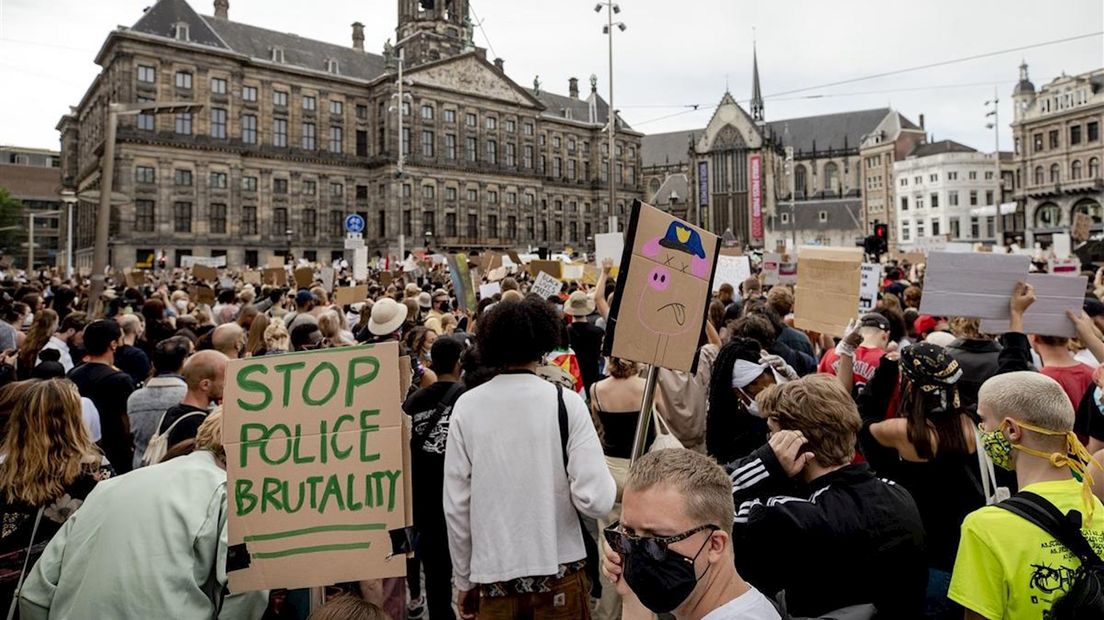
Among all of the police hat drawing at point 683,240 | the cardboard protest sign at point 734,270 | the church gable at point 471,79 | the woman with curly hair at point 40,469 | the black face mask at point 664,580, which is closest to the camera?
the black face mask at point 664,580

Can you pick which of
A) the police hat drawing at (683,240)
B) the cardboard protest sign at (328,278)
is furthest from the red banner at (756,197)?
the police hat drawing at (683,240)

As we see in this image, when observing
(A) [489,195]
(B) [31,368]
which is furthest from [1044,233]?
(B) [31,368]

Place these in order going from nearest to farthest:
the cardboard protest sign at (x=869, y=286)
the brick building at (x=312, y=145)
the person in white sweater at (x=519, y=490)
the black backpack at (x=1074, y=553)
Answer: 1. the black backpack at (x=1074, y=553)
2. the person in white sweater at (x=519, y=490)
3. the cardboard protest sign at (x=869, y=286)
4. the brick building at (x=312, y=145)

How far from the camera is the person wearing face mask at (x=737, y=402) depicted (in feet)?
13.4

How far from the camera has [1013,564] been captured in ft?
6.65

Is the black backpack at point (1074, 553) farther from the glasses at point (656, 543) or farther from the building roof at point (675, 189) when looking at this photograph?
the building roof at point (675, 189)

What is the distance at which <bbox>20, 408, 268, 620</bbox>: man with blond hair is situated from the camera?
7.04ft

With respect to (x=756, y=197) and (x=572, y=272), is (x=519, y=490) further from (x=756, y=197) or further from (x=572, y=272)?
(x=756, y=197)

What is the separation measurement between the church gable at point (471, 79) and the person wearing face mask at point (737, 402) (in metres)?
56.1

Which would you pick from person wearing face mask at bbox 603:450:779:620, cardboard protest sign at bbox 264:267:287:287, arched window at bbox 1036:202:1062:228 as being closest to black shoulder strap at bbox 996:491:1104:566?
person wearing face mask at bbox 603:450:779:620

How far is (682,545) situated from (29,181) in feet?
360

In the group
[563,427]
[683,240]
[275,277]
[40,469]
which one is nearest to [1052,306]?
[683,240]

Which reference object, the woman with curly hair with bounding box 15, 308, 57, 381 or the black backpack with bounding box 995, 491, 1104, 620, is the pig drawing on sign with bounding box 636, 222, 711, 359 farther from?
the woman with curly hair with bounding box 15, 308, 57, 381

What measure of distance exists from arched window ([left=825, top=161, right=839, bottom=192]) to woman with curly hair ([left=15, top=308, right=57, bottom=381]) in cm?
9282
